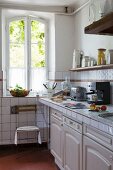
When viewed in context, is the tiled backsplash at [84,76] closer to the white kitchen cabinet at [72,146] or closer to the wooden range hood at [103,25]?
the wooden range hood at [103,25]

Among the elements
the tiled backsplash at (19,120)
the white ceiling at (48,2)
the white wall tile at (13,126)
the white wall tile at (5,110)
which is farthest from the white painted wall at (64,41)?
the white wall tile at (13,126)

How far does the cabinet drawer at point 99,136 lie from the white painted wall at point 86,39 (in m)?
1.34

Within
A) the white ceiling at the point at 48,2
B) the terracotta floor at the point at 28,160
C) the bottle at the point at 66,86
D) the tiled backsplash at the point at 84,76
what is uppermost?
the white ceiling at the point at 48,2

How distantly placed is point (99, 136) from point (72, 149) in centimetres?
72

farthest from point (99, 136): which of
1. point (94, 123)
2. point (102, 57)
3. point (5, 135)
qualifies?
point (5, 135)

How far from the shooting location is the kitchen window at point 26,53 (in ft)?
14.4

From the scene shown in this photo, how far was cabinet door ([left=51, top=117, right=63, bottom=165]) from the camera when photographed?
296 cm

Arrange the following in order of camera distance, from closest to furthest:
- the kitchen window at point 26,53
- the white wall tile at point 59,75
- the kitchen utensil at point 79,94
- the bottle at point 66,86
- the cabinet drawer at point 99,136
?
the cabinet drawer at point 99,136
the kitchen utensil at point 79,94
the bottle at point 66,86
the white wall tile at point 59,75
the kitchen window at point 26,53

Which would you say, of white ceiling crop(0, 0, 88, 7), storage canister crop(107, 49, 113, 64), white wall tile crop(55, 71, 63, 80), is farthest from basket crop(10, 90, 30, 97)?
storage canister crop(107, 49, 113, 64)

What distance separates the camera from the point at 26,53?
4445 mm

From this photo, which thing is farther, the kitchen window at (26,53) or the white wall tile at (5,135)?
the kitchen window at (26,53)

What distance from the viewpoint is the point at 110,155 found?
1.70 meters

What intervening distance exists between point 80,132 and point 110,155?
1.98ft

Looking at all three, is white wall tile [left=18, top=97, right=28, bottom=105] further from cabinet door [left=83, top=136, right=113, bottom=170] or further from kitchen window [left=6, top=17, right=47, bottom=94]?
cabinet door [left=83, top=136, right=113, bottom=170]
